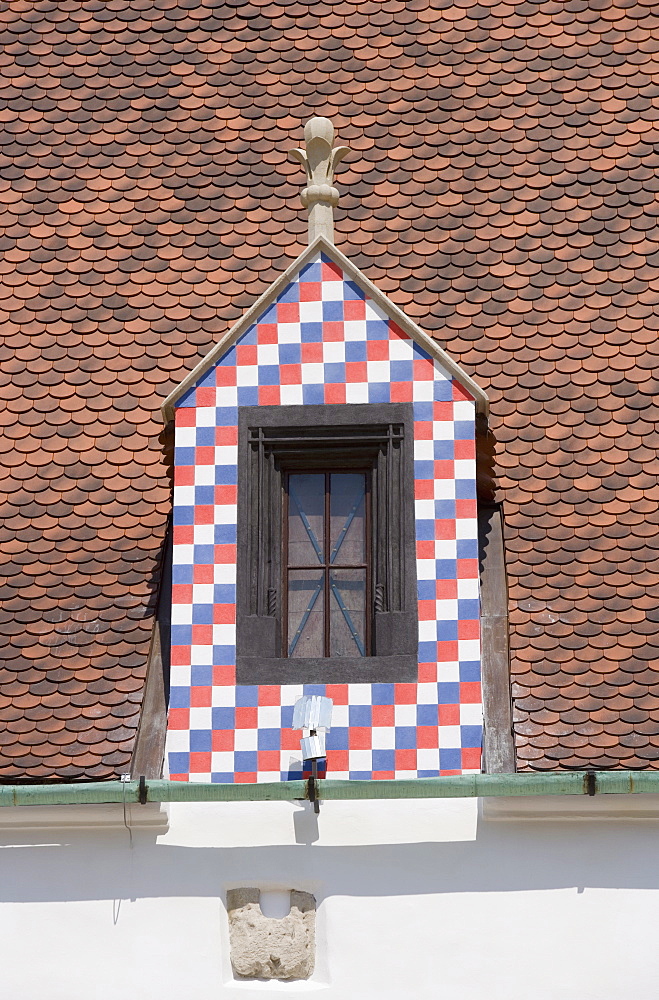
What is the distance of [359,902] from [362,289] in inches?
106

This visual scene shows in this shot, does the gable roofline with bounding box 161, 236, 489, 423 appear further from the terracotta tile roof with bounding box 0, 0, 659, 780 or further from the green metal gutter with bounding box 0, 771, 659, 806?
the green metal gutter with bounding box 0, 771, 659, 806

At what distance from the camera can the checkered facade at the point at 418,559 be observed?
7.31m

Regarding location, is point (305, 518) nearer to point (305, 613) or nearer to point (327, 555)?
point (327, 555)

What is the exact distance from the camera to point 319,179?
8266 millimetres

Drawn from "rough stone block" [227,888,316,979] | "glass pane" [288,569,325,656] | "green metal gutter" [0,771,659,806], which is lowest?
"rough stone block" [227,888,316,979]

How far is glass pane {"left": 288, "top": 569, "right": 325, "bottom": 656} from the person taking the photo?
7.64m

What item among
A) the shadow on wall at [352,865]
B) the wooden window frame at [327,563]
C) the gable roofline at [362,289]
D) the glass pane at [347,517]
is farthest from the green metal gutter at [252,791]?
the gable roofline at [362,289]

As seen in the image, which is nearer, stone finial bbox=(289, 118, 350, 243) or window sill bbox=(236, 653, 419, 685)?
window sill bbox=(236, 653, 419, 685)

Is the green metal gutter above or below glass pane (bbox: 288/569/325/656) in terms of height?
below

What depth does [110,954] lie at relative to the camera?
7.11 metres

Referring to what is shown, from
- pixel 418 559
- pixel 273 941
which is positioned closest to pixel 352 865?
pixel 273 941

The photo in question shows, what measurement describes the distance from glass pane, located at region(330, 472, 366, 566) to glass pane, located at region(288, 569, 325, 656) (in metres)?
0.14

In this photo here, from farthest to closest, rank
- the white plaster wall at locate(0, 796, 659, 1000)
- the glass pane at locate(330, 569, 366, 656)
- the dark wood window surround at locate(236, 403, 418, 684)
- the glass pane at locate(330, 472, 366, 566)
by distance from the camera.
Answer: the glass pane at locate(330, 472, 366, 566) → the glass pane at locate(330, 569, 366, 656) → the dark wood window surround at locate(236, 403, 418, 684) → the white plaster wall at locate(0, 796, 659, 1000)

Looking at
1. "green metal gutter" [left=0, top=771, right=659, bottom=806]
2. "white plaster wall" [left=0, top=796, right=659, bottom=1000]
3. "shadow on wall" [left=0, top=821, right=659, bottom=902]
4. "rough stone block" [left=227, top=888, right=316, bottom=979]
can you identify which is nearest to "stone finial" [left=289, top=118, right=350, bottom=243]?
"green metal gutter" [left=0, top=771, right=659, bottom=806]
